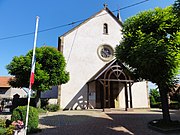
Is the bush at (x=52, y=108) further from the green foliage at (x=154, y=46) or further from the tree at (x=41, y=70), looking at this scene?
the green foliage at (x=154, y=46)

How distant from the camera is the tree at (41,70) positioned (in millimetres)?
14786

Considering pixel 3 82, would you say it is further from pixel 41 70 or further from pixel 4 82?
pixel 41 70

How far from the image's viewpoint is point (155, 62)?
8984mm

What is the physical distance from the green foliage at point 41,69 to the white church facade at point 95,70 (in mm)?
3183

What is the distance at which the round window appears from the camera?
21.0 metres

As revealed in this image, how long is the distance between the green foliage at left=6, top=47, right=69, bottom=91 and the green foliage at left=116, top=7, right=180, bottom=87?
7080 mm

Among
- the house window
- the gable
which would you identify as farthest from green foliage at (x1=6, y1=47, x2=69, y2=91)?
the gable

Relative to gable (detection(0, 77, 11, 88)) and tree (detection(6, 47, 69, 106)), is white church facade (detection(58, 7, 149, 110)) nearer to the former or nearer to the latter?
tree (detection(6, 47, 69, 106))

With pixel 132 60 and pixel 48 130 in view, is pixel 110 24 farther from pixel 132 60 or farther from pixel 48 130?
pixel 48 130

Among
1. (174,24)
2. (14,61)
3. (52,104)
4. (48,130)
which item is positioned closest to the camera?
(48,130)

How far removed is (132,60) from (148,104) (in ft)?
43.0

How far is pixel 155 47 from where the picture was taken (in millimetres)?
8992

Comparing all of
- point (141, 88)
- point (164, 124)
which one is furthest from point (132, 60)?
point (141, 88)

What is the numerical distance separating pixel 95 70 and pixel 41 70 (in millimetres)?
7197
